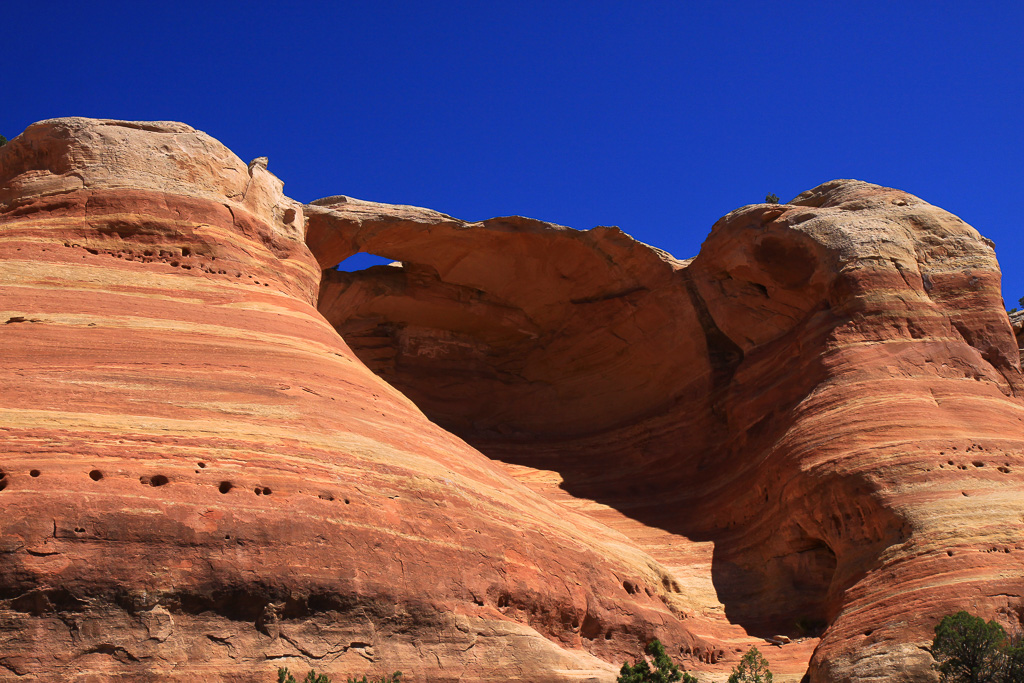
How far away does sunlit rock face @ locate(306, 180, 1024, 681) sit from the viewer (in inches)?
554

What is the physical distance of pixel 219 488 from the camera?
10148 mm

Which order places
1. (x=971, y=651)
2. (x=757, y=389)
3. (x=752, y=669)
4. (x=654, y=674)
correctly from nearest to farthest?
(x=654, y=674) < (x=971, y=651) < (x=752, y=669) < (x=757, y=389)

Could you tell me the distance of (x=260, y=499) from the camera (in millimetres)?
10219

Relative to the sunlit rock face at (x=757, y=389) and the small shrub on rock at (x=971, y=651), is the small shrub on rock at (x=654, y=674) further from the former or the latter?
the small shrub on rock at (x=971, y=651)

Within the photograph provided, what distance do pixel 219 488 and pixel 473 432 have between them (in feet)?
41.8

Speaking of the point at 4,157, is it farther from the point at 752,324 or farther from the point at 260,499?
the point at 752,324

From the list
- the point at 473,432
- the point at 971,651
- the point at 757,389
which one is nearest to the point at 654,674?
the point at 971,651

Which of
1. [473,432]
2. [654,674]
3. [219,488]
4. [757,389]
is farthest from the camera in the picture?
[473,432]

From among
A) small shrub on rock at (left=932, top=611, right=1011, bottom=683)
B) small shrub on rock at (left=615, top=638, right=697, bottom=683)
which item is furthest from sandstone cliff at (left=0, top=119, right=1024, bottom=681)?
small shrub on rock at (left=932, top=611, right=1011, bottom=683)

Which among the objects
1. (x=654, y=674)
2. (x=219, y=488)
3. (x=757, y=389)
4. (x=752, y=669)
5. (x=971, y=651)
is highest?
(x=757, y=389)

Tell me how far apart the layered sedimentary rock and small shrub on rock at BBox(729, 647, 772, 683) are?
2.40 ft

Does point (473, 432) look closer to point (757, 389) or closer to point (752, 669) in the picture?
point (757, 389)

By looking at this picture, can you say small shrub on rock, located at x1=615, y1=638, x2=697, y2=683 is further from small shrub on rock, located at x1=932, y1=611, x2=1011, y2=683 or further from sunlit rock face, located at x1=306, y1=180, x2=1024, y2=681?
small shrub on rock, located at x1=932, y1=611, x2=1011, y2=683

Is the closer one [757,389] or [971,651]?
[971,651]
